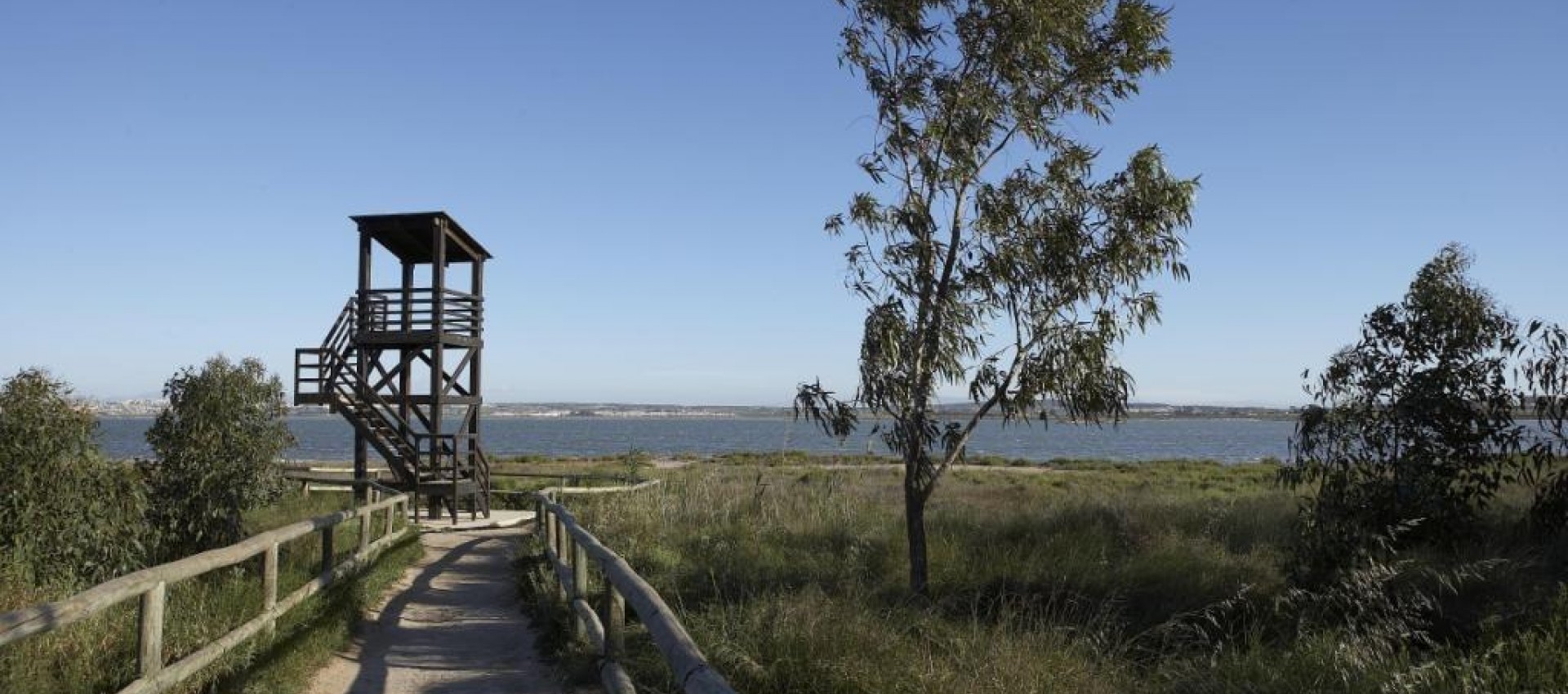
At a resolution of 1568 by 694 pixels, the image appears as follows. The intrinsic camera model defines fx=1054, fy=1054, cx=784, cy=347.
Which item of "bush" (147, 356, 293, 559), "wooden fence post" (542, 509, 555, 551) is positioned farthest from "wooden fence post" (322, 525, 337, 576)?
"bush" (147, 356, 293, 559)

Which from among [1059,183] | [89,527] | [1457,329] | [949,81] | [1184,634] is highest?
[949,81]

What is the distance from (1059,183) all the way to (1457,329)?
4441 millimetres

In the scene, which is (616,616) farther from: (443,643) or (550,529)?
(550,529)

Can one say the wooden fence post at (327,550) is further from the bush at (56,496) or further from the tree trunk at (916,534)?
the tree trunk at (916,534)

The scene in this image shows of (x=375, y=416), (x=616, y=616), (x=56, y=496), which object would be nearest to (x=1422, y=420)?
(x=616, y=616)

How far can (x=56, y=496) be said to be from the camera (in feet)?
27.5

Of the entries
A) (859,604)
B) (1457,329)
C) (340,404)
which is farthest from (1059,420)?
(340,404)

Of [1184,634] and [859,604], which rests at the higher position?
[859,604]

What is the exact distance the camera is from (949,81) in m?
11.2

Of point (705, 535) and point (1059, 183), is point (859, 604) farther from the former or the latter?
point (705, 535)

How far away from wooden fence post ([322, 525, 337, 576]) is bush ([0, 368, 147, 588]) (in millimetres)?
1463

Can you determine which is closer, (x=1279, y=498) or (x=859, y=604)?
(x=859, y=604)

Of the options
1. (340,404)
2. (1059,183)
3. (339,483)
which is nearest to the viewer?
(1059,183)

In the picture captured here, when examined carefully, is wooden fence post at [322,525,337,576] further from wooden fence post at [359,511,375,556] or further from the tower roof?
the tower roof
